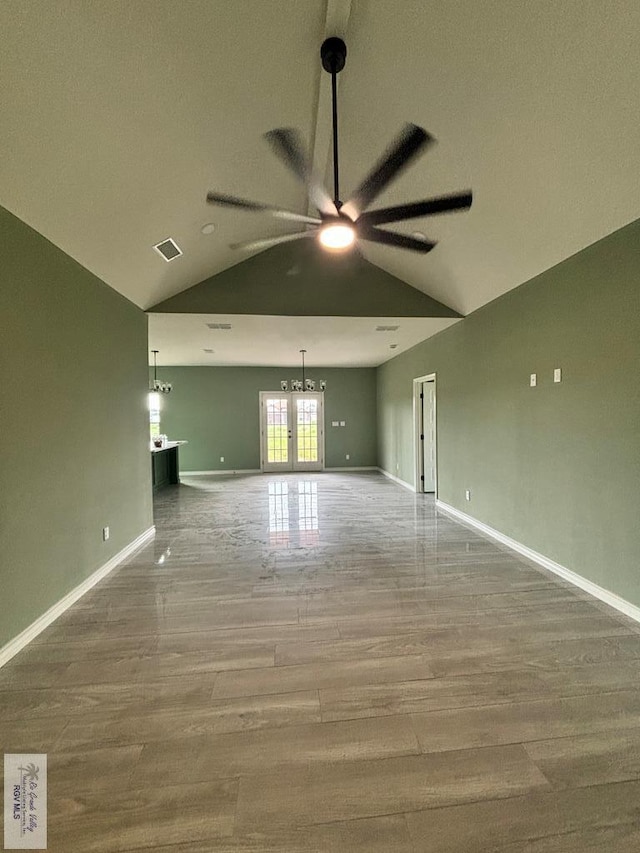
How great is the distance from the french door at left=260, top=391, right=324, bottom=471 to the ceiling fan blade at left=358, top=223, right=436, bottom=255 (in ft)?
22.7

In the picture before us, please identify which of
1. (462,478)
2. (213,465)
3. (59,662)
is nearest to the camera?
(59,662)

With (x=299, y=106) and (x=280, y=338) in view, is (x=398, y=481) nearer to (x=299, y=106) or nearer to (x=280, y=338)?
(x=280, y=338)

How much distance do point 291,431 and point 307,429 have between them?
1.38ft

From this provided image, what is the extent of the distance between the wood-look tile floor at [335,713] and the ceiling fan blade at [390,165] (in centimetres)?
254

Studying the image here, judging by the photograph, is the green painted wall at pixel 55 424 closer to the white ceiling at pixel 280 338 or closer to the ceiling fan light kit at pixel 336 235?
the white ceiling at pixel 280 338

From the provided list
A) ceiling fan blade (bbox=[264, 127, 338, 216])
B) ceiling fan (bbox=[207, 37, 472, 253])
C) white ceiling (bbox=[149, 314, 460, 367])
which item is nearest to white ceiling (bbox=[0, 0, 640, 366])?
ceiling fan (bbox=[207, 37, 472, 253])

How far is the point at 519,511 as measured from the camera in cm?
380

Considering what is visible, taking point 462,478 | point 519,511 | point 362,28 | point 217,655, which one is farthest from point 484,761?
point 462,478

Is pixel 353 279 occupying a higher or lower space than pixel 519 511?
higher

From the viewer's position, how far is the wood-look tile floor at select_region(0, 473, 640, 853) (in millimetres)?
1260

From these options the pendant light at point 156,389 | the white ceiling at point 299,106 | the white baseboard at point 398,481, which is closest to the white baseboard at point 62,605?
the white ceiling at point 299,106

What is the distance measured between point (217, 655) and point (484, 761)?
1.45m

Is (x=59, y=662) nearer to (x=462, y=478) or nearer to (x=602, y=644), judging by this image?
(x=602, y=644)

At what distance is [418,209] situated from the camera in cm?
198
